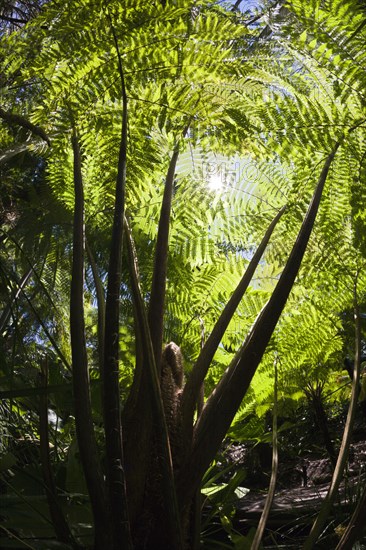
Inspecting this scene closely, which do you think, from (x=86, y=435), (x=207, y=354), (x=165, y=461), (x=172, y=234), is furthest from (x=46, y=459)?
(x=172, y=234)

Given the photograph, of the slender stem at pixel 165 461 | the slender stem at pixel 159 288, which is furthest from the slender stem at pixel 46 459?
the slender stem at pixel 159 288

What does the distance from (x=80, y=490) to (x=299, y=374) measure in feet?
3.73

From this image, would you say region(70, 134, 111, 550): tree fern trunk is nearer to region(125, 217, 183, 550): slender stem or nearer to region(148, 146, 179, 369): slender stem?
region(125, 217, 183, 550): slender stem

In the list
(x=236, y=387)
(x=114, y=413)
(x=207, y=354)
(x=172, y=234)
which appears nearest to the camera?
(x=114, y=413)

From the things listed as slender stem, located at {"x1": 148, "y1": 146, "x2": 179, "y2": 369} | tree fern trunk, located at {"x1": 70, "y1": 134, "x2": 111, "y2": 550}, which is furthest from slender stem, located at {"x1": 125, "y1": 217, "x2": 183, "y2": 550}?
slender stem, located at {"x1": 148, "y1": 146, "x2": 179, "y2": 369}

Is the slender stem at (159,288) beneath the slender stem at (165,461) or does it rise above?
above

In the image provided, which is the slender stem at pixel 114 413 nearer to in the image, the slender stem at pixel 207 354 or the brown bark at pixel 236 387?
the brown bark at pixel 236 387

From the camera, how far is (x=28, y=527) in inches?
40.8

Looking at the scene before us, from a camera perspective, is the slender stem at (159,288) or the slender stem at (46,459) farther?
the slender stem at (159,288)

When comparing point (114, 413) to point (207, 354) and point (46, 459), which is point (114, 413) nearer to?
point (46, 459)

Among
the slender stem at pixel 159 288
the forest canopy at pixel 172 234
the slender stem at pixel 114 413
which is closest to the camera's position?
the slender stem at pixel 114 413

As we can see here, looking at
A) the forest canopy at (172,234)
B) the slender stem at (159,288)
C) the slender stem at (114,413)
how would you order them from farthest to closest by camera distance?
1. the slender stem at (159,288)
2. the forest canopy at (172,234)
3. the slender stem at (114,413)

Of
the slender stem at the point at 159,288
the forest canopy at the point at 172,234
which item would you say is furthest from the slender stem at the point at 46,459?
the slender stem at the point at 159,288

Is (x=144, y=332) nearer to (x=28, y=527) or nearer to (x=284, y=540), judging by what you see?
(x=28, y=527)
